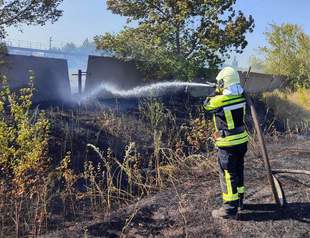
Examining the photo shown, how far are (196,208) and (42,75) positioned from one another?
7121 millimetres

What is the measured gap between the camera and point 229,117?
184 inches

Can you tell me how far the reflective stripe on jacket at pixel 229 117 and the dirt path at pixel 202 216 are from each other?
853 millimetres

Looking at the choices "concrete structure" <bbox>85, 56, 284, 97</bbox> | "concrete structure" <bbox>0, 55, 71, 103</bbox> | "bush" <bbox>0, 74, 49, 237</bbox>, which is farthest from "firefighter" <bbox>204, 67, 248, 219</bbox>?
"concrete structure" <bbox>85, 56, 284, 97</bbox>

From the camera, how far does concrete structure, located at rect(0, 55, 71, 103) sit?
10.3 metres

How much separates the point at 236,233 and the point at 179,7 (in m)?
9.08

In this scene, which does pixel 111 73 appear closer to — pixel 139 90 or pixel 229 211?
pixel 139 90

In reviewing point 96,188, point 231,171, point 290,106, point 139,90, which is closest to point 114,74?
point 139,90

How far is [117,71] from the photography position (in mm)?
12539

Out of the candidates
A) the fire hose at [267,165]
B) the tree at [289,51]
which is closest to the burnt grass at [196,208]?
the fire hose at [267,165]

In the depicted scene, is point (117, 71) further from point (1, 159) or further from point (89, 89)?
point (1, 159)

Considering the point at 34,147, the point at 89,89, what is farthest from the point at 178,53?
the point at 34,147

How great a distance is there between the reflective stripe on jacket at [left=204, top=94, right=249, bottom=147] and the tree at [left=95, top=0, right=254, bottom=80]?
7.71m

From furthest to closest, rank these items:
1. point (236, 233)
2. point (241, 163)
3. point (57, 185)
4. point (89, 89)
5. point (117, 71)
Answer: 1. point (117, 71)
2. point (89, 89)
3. point (57, 185)
4. point (241, 163)
5. point (236, 233)

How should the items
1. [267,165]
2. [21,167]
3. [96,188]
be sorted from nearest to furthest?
[21,167] → [267,165] → [96,188]
